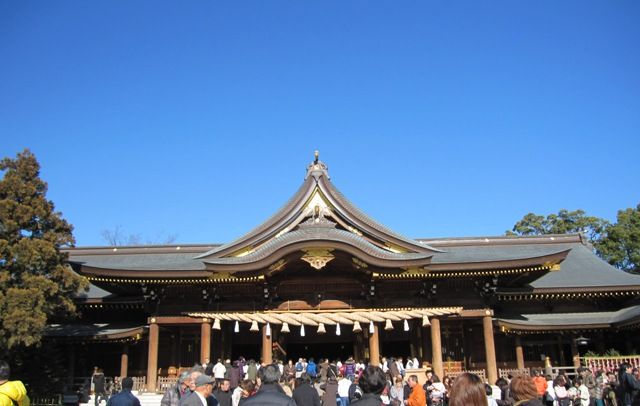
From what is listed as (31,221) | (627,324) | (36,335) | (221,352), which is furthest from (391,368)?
(31,221)

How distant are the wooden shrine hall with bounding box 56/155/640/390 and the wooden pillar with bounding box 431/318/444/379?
0.15ft

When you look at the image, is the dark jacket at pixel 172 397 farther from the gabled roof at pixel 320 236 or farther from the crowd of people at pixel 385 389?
the gabled roof at pixel 320 236

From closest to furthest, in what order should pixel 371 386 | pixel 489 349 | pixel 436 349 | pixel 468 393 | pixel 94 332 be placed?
pixel 468 393 < pixel 371 386 < pixel 436 349 < pixel 489 349 < pixel 94 332

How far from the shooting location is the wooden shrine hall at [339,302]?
18984 mm

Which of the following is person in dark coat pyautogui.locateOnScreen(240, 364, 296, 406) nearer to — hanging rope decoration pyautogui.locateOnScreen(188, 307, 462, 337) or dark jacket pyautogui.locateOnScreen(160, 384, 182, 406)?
dark jacket pyautogui.locateOnScreen(160, 384, 182, 406)

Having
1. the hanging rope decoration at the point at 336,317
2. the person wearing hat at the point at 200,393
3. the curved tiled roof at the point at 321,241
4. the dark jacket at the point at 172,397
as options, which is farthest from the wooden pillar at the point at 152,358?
the person wearing hat at the point at 200,393

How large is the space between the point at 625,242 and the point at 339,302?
107 ft

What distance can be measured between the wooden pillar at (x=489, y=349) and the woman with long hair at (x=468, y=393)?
51.9ft

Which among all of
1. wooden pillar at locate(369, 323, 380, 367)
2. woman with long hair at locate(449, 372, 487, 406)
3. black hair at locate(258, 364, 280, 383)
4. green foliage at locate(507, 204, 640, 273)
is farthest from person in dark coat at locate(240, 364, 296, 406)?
green foliage at locate(507, 204, 640, 273)

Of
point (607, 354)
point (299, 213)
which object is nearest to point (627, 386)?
point (607, 354)

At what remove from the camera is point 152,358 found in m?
19.6

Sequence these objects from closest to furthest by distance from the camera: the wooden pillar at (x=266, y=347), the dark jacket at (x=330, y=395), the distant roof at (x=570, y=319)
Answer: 1. the dark jacket at (x=330, y=395)
2. the wooden pillar at (x=266, y=347)
3. the distant roof at (x=570, y=319)

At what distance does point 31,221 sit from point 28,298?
2.82 m

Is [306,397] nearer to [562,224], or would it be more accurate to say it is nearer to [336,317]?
[336,317]
